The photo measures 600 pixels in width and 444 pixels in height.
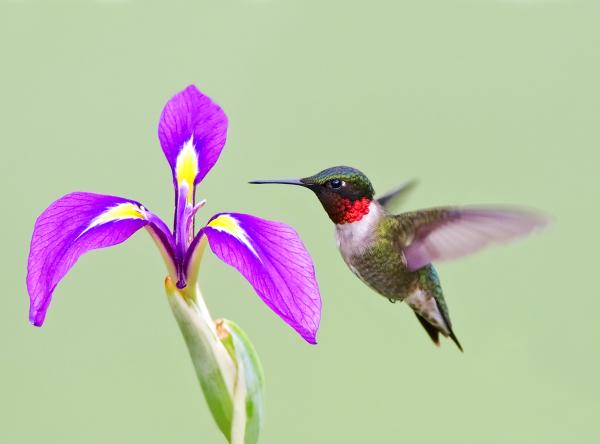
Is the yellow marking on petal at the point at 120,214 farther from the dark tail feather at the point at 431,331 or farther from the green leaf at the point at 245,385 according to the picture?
the dark tail feather at the point at 431,331

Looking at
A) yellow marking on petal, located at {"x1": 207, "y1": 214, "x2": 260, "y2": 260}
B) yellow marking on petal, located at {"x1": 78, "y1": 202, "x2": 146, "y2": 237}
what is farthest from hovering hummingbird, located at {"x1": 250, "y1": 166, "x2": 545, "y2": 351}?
yellow marking on petal, located at {"x1": 78, "y1": 202, "x2": 146, "y2": 237}

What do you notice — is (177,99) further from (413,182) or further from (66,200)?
(413,182)

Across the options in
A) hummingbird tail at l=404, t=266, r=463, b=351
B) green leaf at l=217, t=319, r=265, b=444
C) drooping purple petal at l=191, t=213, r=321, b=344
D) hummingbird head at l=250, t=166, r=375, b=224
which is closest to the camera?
drooping purple petal at l=191, t=213, r=321, b=344

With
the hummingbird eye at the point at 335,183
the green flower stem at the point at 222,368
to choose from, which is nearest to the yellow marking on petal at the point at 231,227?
the green flower stem at the point at 222,368

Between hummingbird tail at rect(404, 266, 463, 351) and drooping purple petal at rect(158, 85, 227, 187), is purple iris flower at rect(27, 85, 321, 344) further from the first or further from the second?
hummingbird tail at rect(404, 266, 463, 351)

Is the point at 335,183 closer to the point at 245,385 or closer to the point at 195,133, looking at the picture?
the point at 195,133

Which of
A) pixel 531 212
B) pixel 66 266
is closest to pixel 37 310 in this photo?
pixel 66 266

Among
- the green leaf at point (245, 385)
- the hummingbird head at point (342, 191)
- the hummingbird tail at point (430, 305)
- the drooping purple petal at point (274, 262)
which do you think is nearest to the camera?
the drooping purple petal at point (274, 262)
